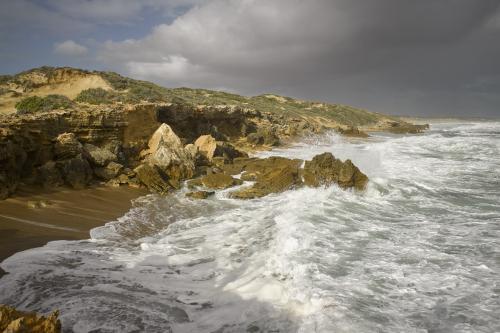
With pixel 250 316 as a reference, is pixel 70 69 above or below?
above

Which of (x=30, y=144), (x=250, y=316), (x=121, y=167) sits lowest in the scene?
(x=250, y=316)

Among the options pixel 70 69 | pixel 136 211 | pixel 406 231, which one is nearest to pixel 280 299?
pixel 406 231

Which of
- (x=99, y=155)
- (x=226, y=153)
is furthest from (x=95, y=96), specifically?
(x=99, y=155)

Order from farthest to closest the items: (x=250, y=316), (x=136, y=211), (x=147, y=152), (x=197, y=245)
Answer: (x=147, y=152) < (x=136, y=211) < (x=197, y=245) < (x=250, y=316)

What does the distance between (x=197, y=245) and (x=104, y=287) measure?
2.55 m

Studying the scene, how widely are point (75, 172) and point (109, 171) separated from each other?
58.1 inches

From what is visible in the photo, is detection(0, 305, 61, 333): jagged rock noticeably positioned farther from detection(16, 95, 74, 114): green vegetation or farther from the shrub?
the shrub

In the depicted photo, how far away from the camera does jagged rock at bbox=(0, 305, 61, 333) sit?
9.23 feet

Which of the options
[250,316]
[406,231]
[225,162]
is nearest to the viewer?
[250,316]

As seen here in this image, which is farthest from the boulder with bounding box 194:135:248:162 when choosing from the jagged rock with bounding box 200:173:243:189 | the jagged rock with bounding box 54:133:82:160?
the jagged rock with bounding box 54:133:82:160

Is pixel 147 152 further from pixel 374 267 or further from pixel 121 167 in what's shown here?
pixel 374 267

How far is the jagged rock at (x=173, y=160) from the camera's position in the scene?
14.2 meters

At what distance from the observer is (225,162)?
59.2 feet

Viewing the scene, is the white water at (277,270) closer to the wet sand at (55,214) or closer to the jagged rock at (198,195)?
the wet sand at (55,214)
